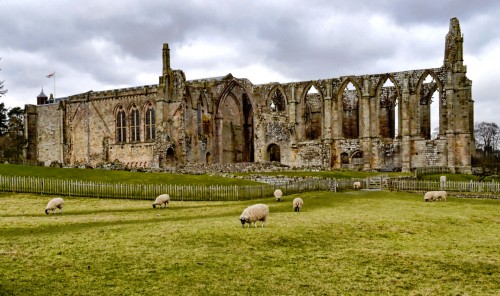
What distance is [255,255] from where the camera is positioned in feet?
40.3

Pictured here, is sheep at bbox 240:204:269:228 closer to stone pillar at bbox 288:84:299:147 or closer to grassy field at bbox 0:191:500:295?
grassy field at bbox 0:191:500:295

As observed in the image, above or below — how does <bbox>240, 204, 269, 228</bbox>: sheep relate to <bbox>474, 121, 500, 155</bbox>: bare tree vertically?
below

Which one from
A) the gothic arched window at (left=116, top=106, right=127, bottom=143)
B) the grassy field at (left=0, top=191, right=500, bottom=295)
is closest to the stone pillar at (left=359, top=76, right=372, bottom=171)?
the gothic arched window at (left=116, top=106, right=127, bottom=143)

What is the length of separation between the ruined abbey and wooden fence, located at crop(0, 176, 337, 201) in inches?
1094

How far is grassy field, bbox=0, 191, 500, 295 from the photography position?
9.91m

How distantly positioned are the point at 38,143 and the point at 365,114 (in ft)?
151

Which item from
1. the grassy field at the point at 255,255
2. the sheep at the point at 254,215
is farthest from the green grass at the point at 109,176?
A: the sheep at the point at 254,215

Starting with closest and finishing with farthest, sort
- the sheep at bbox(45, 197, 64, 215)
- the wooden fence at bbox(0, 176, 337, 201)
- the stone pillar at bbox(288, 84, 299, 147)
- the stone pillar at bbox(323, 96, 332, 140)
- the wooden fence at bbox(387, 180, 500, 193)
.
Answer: the sheep at bbox(45, 197, 64, 215), the wooden fence at bbox(0, 176, 337, 201), the wooden fence at bbox(387, 180, 500, 193), the stone pillar at bbox(323, 96, 332, 140), the stone pillar at bbox(288, 84, 299, 147)

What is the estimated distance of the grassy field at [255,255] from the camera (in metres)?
9.91

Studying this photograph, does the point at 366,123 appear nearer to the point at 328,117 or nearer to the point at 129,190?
the point at 328,117

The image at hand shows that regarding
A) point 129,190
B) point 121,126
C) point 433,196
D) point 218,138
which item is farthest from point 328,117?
point 129,190

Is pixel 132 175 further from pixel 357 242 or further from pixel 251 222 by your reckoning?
pixel 357 242

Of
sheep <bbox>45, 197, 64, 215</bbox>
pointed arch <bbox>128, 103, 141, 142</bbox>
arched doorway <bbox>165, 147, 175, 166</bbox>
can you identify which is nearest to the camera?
sheep <bbox>45, 197, 64, 215</bbox>

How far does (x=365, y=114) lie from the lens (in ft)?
190
